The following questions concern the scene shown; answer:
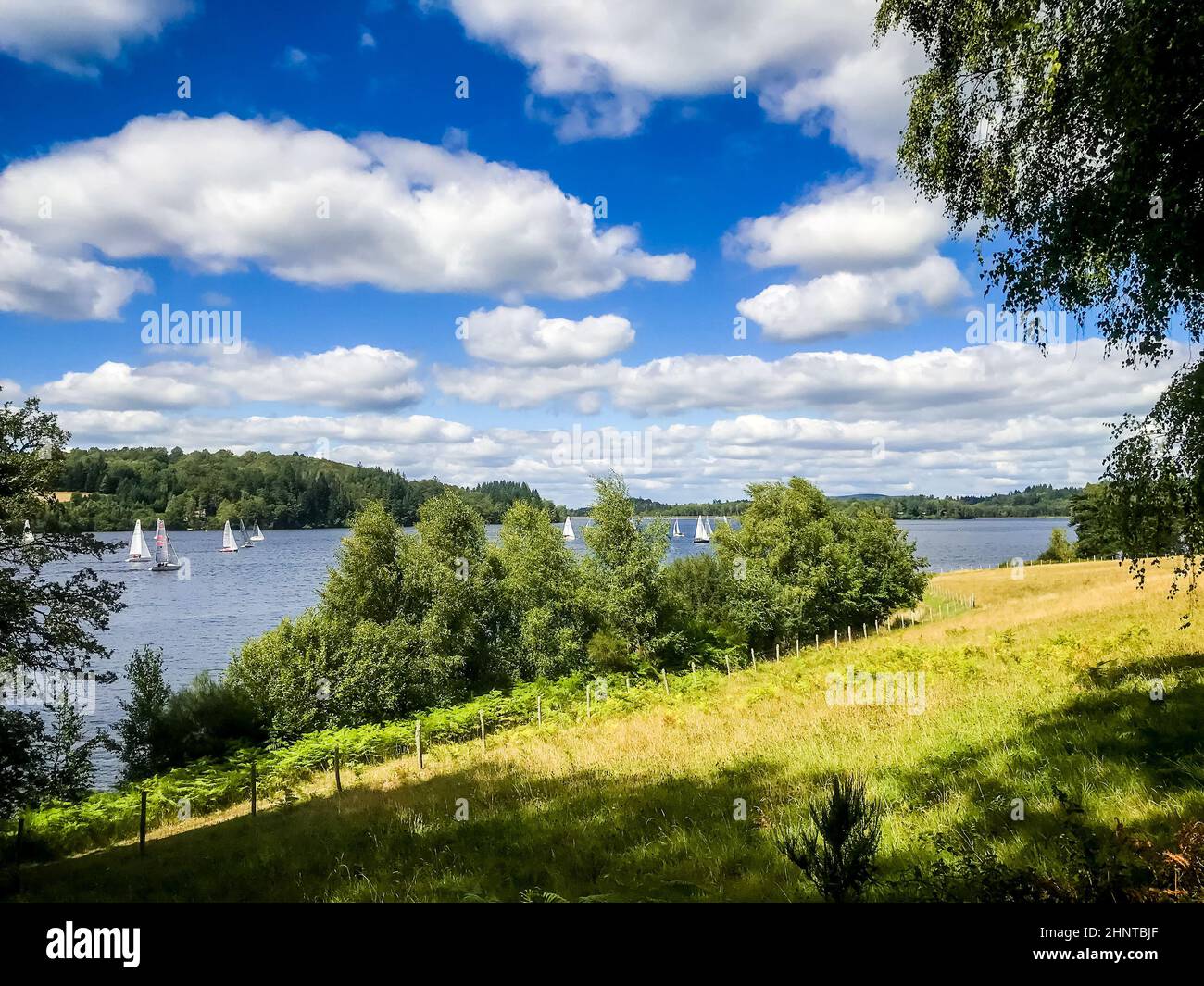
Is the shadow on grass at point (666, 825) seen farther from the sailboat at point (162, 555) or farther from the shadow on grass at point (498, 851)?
the sailboat at point (162, 555)

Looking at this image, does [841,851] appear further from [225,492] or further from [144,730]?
[225,492]

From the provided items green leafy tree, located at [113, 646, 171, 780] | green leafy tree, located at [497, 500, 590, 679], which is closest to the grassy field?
green leafy tree, located at [113, 646, 171, 780]

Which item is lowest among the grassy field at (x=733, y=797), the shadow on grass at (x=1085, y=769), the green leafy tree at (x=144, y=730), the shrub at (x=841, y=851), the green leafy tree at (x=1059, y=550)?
the green leafy tree at (x=144, y=730)

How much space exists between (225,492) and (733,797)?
170m

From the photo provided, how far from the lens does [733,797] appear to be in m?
10.4

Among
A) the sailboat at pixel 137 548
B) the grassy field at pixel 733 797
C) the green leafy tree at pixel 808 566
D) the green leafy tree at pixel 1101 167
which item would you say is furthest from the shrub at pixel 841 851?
the sailboat at pixel 137 548

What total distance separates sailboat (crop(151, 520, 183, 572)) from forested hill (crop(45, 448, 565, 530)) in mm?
6294

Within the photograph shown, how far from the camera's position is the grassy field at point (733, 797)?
7500 mm

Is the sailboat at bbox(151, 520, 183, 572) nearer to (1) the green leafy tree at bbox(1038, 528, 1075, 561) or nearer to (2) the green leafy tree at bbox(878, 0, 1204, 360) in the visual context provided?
(2) the green leafy tree at bbox(878, 0, 1204, 360)

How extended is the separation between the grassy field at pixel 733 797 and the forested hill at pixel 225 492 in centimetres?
3808

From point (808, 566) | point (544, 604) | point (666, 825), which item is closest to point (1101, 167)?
point (666, 825)

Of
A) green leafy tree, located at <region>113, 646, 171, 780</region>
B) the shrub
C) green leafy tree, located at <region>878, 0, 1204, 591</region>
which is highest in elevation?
green leafy tree, located at <region>878, 0, 1204, 591</region>

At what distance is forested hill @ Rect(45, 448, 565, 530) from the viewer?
333 ft
